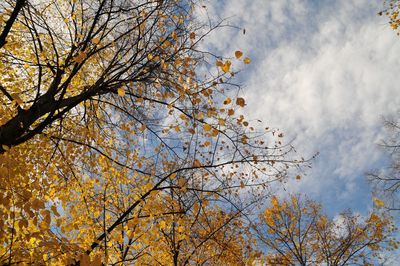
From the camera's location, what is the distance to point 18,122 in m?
3.80

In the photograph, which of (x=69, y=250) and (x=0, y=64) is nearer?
(x=69, y=250)

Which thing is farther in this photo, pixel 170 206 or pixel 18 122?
pixel 170 206

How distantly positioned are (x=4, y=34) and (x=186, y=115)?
8.08ft

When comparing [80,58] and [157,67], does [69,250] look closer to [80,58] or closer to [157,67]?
[80,58]

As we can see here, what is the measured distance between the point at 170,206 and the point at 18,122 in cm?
549

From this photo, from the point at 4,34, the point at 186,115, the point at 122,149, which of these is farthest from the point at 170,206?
the point at 4,34

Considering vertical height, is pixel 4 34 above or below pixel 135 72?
below

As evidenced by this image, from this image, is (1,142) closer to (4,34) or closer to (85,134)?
(4,34)

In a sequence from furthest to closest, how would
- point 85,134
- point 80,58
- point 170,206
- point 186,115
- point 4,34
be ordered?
point 170,206 → point 85,134 → point 186,115 → point 80,58 → point 4,34

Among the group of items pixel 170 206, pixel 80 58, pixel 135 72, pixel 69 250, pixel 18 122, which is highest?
pixel 170 206

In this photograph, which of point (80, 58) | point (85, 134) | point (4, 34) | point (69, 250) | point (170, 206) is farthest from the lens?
point (170, 206)

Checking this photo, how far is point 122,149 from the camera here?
228 inches

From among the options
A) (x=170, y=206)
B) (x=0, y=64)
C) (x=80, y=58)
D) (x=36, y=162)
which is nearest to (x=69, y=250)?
(x=80, y=58)

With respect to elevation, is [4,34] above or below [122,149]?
below
